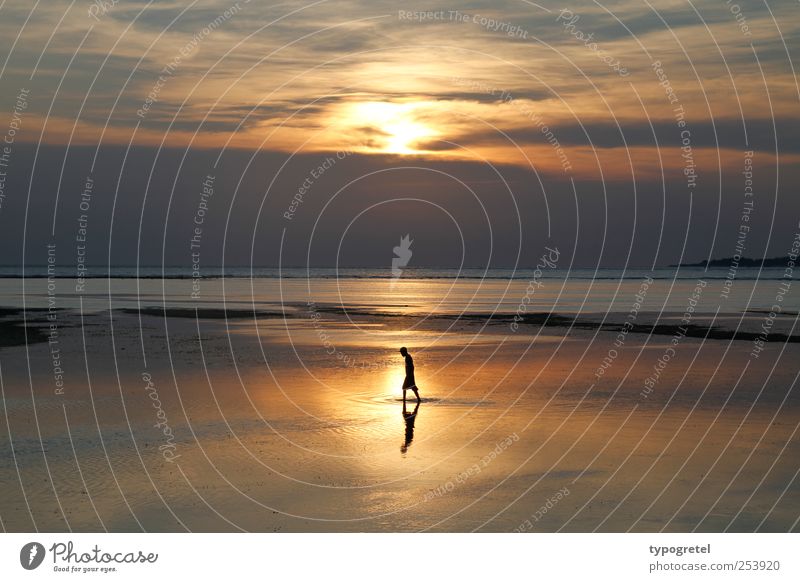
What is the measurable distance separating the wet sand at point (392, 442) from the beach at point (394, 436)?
63 mm

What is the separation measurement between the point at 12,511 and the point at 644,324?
46.6 metres

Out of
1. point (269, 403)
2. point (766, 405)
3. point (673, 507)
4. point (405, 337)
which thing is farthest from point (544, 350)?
point (673, 507)

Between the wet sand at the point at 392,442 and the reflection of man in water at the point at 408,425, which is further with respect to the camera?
the reflection of man in water at the point at 408,425

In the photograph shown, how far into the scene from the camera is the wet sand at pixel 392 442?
49.0ft

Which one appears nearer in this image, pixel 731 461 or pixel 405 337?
pixel 731 461

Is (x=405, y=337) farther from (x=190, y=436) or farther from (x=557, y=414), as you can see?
(x=190, y=436)

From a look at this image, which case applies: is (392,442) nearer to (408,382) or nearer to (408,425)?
(408,425)

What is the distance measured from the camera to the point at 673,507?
50.6 feet

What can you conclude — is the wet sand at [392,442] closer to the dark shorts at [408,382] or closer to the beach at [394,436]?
the beach at [394,436]

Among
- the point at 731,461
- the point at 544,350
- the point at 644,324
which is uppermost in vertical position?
the point at 731,461

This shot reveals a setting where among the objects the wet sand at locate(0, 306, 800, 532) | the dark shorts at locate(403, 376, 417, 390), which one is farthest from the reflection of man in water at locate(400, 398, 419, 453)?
the dark shorts at locate(403, 376, 417, 390)

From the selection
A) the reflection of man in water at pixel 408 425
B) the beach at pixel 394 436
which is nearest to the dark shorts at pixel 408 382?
the reflection of man in water at pixel 408 425

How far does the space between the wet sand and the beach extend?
63 millimetres

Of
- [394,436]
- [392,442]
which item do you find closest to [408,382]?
[394,436]
